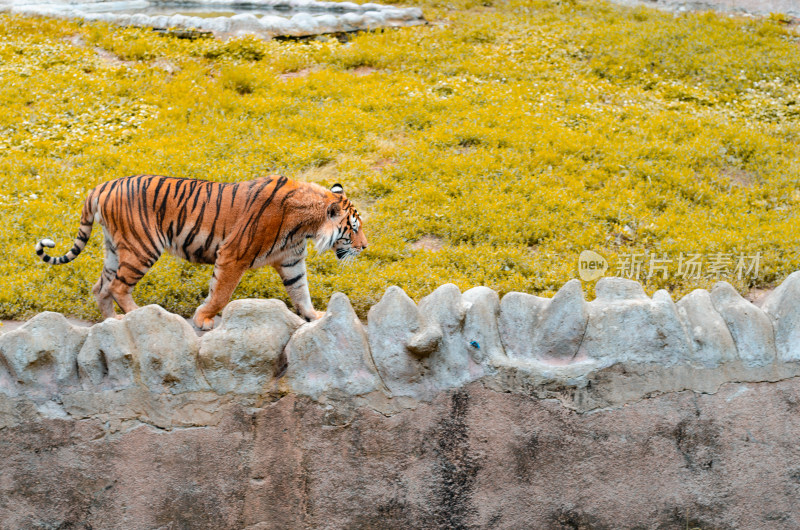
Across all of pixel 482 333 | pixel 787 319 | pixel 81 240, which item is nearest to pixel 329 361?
pixel 482 333

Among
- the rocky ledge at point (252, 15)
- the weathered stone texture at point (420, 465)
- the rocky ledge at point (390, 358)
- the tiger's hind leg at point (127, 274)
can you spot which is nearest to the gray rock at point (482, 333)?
the rocky ledge at point (390, 358)

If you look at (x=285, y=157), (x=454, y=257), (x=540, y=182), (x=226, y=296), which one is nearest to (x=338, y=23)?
(x=285, y=157)

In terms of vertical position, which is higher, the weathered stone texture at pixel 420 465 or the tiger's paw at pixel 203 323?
the weathered stone texture at pixel 420 465

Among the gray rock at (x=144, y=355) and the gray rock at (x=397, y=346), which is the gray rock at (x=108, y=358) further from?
the gray rock at (x=397, y=346)

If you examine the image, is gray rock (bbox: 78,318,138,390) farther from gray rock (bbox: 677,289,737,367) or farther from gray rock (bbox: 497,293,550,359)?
gray rock (bbox: 677,289,737,367)

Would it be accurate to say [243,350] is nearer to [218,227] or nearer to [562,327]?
[562,327]

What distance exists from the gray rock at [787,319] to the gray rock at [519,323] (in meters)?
1.11

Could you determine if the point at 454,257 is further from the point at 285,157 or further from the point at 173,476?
the point at 173,476

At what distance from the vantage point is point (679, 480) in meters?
3.89

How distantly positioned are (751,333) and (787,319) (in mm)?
191

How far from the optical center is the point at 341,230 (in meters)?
5.69

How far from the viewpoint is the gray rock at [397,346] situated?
151 inches

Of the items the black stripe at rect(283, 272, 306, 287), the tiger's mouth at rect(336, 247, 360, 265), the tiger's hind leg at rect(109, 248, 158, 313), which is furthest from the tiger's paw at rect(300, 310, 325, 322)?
the tiger's hind leg at rect(109, 248, 158, 313)

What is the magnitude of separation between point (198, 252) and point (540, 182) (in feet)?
11.0
